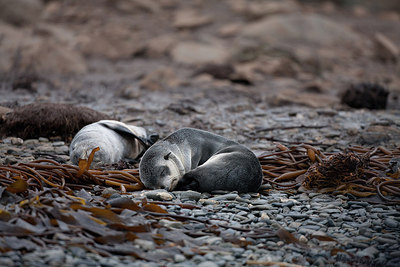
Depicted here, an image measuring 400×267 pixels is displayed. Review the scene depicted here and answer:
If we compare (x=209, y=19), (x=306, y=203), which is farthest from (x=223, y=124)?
(x=209, y=19)

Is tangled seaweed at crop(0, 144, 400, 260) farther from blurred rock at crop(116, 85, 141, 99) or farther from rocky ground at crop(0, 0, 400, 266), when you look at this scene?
blurred rock at crop(116, 85, 141, 99)

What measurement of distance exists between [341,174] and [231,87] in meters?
7.16

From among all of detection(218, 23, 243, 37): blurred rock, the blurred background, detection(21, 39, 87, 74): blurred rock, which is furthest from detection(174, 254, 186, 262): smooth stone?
detection(218, 23, 243, 37): blurred rock

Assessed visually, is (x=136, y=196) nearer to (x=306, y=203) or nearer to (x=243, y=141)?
(x=306, y=203)

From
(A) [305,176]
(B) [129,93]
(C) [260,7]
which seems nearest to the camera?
(A) [305,176]

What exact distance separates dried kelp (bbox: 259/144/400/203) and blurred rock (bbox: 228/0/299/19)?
44.5ft

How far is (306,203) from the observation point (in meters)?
4.37

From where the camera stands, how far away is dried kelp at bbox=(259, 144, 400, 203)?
4.56 m

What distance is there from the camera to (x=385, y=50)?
54.2 feet

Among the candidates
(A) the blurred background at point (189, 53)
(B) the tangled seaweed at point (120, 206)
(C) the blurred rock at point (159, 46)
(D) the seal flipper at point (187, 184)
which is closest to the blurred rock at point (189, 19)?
(A) the blurred background at point (189, 53)

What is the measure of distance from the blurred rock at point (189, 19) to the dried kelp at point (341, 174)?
42.3 ft

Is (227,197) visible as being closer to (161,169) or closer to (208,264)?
(161,169)

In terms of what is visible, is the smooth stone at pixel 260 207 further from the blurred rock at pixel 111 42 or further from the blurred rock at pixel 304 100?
the blurred rock at pixel 111 42

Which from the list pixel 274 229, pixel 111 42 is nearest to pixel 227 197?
pixel 274 229
